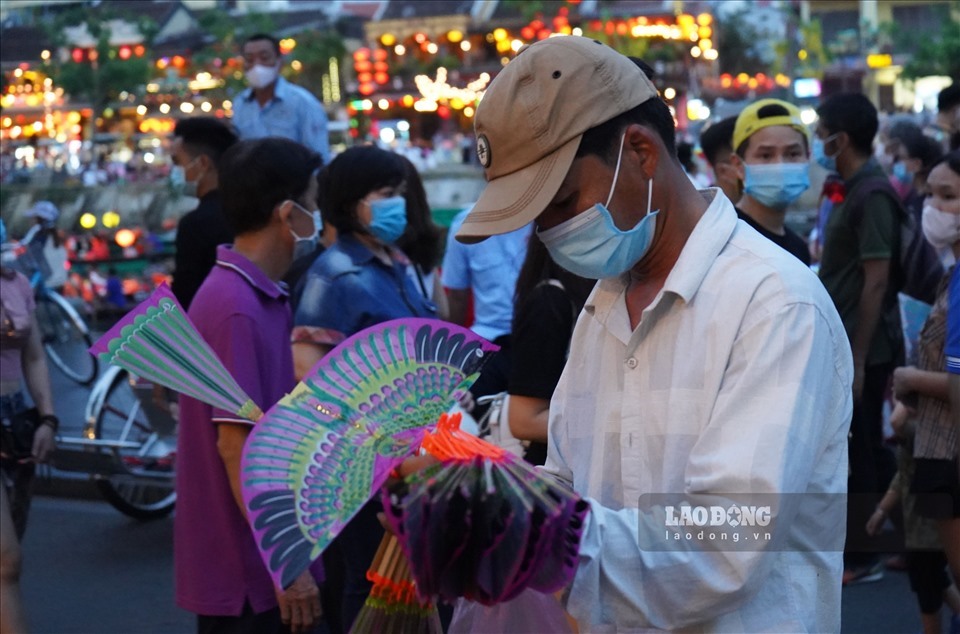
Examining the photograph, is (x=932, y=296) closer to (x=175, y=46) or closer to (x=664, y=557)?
(x=664, y=557)

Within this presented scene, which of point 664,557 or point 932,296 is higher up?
point 664,557

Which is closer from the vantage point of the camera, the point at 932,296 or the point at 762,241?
the point at 762,241

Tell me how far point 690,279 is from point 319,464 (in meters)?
0.65

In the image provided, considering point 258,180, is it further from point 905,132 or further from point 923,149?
point 905,132

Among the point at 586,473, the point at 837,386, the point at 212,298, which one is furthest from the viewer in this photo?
the point at 212,298

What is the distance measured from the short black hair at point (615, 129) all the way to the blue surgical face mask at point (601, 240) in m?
0.02

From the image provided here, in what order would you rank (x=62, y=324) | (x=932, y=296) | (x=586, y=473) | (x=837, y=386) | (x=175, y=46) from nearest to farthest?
(x=837, y=386)
(x=586, y=473)
(x=932, y=296)
(x=62, y=324)
(x=175, y=46)

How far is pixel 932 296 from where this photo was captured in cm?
543

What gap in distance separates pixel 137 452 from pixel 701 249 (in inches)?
238

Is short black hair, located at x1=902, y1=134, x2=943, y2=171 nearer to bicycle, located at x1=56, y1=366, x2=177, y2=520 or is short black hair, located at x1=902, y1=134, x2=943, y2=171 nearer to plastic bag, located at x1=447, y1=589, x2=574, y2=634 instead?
bicycle, located at x1=56, y1=366, x2=177, y2=520

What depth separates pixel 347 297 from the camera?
3.98 m

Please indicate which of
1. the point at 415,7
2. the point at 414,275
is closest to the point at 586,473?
the point at 414,275

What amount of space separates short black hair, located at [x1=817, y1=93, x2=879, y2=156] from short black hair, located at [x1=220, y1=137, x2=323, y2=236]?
292cm

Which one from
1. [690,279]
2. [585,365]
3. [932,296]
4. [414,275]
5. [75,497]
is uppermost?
[690,279]
